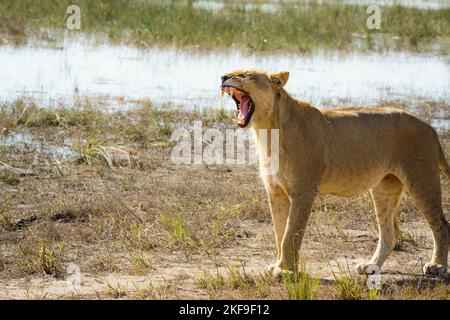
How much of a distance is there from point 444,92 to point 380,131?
8072mm

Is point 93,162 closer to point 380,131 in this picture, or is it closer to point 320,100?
point 380,131

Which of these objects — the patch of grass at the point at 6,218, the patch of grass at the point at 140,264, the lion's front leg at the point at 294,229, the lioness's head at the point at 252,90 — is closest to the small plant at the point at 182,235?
the patch of grass at the point at 140,264

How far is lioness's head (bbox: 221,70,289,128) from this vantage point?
619cm

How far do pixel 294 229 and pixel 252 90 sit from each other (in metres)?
0.92

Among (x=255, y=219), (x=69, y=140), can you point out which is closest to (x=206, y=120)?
(x=69, y=140)

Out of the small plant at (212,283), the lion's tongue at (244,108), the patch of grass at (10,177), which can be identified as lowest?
the small plant at (212,283)

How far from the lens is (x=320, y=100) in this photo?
43.7 ft

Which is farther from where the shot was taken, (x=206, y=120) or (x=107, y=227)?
(x=206, y=120)

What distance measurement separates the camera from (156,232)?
7586 millimetres

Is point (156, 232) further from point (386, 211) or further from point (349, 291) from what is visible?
point (349, 291)

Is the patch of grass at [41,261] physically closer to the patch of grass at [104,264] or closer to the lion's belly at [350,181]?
the patch of grass at [104,264]

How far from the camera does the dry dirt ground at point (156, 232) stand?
20.3 feet

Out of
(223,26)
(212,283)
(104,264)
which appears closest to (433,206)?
(212,283)

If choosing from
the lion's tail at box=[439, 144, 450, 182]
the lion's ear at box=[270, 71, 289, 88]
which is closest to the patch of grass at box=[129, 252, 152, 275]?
the lion's ear at box=[270, 71, 289, 88]
